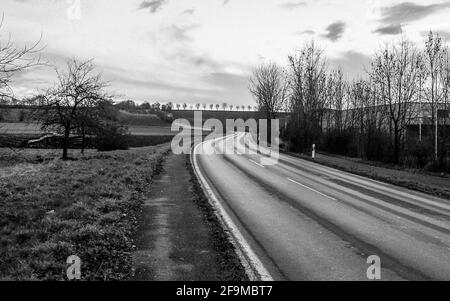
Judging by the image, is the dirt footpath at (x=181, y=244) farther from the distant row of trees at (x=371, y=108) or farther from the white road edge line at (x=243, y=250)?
the distant row of trees at (x=371, y=108)

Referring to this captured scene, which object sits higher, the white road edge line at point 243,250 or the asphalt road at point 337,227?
the white road edge line at point 243,250

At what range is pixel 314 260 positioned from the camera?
7.67m

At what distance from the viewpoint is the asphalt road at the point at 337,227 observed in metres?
7.34

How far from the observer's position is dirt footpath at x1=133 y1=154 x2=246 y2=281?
6883mm

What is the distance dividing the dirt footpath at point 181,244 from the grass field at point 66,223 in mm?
308

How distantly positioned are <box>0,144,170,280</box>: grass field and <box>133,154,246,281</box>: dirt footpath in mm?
308

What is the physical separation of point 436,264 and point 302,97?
116ft

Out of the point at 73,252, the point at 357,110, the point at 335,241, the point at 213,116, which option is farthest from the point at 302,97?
the point at 213,116

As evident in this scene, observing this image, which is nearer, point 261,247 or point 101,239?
point 101,239

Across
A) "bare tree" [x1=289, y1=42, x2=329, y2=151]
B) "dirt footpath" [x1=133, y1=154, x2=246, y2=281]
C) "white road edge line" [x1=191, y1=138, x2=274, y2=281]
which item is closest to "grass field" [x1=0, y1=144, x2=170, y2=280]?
"dirt footpath" [x1=133, y1=154, x2=246, y2=281]

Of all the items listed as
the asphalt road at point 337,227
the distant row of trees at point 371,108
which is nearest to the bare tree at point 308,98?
the distant row of trees at point 371,108

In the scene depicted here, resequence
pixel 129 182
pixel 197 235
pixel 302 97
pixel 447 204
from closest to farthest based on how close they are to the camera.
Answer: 1. pixel 197 235
2. pixel 447 204
3. pixel 129 182
4. pixel 302 97

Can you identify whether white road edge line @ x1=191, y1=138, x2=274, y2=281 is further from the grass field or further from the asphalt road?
the grass field
